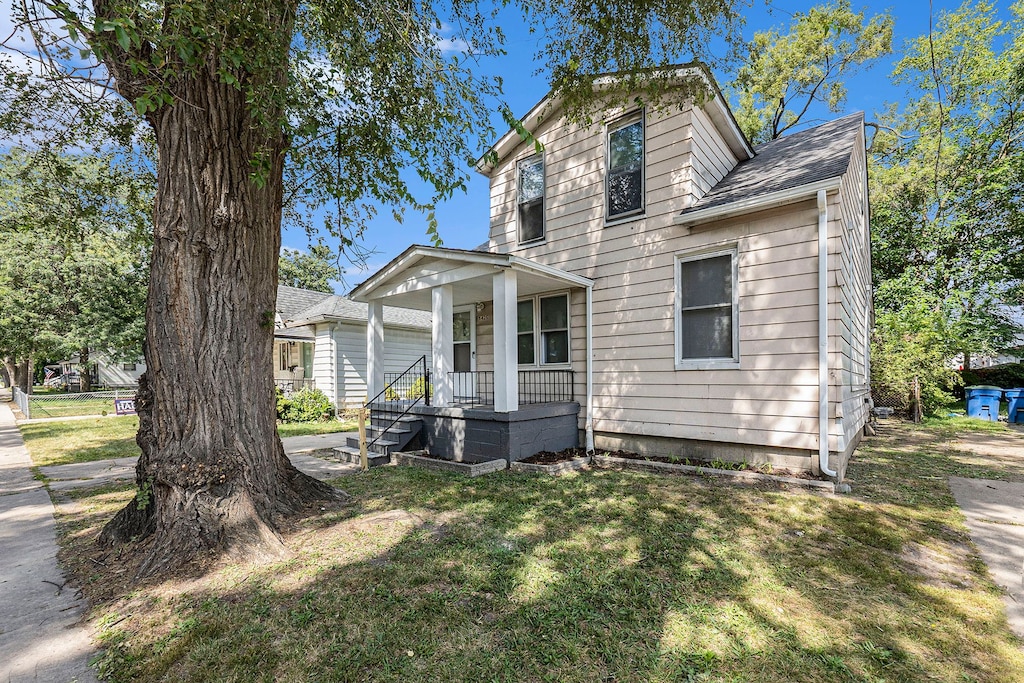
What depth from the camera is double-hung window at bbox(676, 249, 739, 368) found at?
19.9ft

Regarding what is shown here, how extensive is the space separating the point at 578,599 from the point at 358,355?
12994mm

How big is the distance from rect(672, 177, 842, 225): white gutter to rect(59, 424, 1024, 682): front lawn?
351cm

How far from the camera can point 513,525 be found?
4066 mm

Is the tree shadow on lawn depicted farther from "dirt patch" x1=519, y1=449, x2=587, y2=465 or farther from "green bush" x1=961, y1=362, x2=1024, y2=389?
"green bush" x1=961, y1=362, x2=1024, y2=389

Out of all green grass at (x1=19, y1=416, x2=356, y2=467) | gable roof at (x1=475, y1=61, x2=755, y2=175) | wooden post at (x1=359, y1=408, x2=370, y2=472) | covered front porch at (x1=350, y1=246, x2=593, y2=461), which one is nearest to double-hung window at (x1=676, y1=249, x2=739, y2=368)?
covered front porch at (x1=350, y1=246, x2=593, y2=461)

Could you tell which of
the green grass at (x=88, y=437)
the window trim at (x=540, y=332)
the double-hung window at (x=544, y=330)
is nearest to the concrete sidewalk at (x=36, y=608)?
the green grass at (x=88, y=437)

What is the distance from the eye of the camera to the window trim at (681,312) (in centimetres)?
598

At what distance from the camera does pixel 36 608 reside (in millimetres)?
2807

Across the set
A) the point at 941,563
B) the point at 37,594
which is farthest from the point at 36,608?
the point at 941,563

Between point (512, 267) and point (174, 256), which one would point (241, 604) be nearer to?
point (174, 256)

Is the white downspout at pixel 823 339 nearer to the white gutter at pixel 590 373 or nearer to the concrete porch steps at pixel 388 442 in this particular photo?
the white gutter at pixel 590 373

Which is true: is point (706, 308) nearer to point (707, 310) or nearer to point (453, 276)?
Result: point (707, 310)

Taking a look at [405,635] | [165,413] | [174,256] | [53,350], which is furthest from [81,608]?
[53,350]

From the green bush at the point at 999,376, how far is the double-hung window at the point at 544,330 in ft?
54.2
